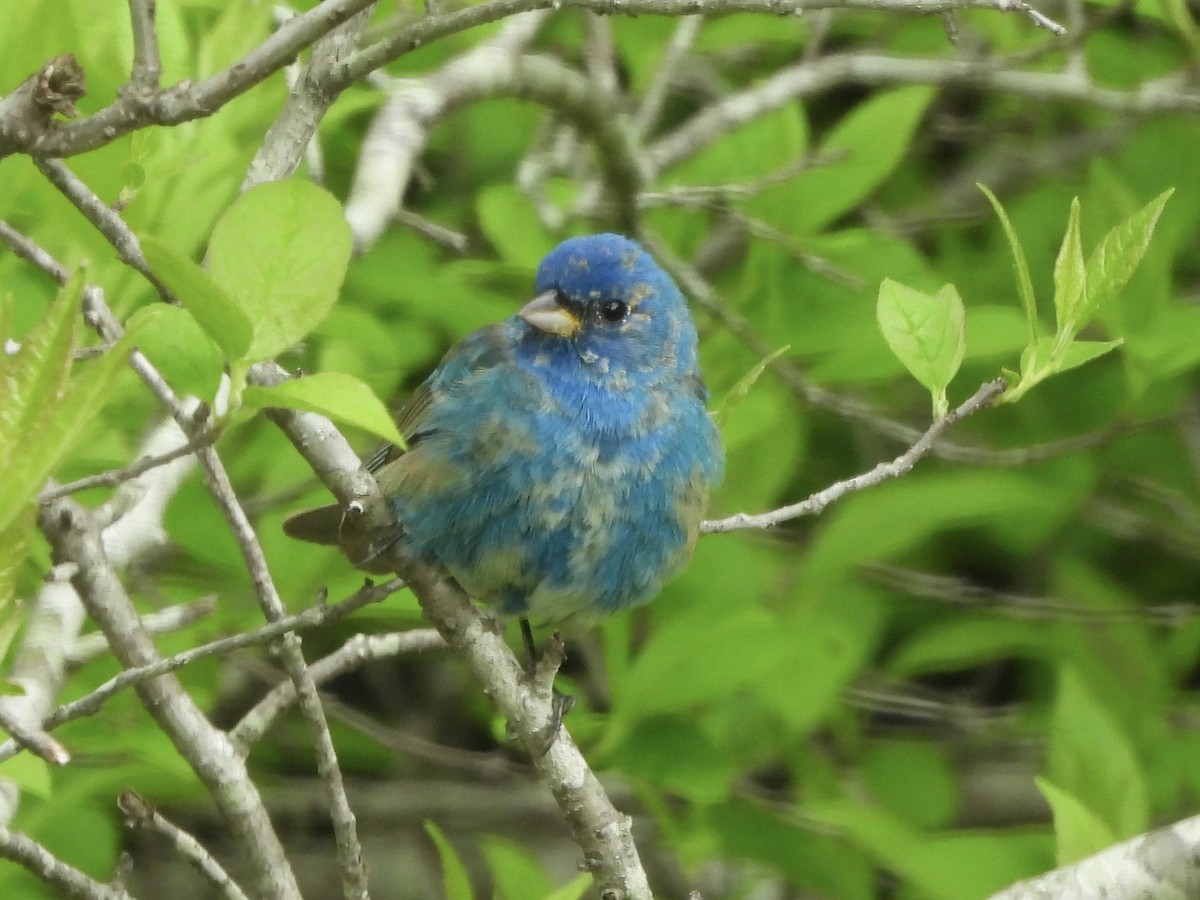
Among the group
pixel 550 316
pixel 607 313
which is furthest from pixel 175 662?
pixel 607 313

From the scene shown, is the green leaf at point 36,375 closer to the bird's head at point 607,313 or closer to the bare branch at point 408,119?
the bare branch at point 408,119

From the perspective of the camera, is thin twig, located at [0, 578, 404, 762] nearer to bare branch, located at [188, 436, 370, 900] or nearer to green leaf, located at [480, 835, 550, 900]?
bare branch, located at [188, 436, 370, 900]

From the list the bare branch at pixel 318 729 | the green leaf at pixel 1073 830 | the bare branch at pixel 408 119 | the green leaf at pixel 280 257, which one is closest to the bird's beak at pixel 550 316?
the bare branch at pixel 408 119

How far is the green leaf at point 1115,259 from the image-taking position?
199 centimetres

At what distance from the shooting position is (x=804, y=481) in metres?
4.19

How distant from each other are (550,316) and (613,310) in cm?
18

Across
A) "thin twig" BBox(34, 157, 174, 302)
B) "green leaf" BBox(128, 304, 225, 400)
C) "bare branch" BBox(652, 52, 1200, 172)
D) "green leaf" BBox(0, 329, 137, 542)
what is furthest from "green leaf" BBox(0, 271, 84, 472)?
"bare branch" BBox(652, 52, 1200, 172)

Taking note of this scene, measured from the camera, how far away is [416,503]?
→ 9.60 ft

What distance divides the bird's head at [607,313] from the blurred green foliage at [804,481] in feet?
0.65

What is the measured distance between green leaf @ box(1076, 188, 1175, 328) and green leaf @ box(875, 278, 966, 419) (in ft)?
0.55

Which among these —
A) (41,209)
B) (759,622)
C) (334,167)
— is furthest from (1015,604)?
(41,209)

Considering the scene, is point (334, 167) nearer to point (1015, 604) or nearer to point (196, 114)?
point (1015, 604)

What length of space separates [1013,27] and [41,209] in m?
2.38

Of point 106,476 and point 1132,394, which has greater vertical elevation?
point 106,476
